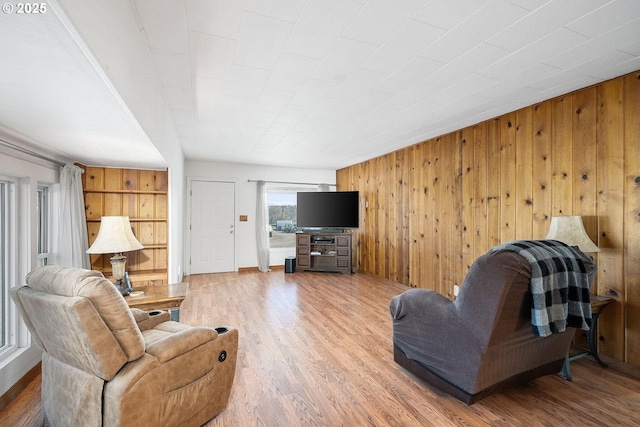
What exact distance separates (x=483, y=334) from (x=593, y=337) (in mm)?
1557

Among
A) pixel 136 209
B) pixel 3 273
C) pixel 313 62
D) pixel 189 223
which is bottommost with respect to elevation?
pixel 3 273

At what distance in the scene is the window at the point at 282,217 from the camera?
672 cm

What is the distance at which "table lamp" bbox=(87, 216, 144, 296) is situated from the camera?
234cm

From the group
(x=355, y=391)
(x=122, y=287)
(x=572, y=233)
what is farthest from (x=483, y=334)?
(x=122, y=287)

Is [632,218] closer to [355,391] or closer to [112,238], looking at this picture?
[355,391]

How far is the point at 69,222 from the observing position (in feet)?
8.96

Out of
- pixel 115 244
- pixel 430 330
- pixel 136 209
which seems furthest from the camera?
pixel 136 209

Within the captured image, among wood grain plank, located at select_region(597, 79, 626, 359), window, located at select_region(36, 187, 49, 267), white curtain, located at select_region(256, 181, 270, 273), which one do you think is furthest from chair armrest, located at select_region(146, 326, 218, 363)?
white curtain, located at select_region(256, 181, 270, 273)

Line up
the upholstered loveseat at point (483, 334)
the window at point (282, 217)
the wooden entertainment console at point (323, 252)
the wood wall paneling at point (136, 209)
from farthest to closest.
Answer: the window at point (282, 217), the wooden entertainment console at point (323, 252), the wood wall paneling at point (136, 209), the upholstered loveseat at point (483, 334)

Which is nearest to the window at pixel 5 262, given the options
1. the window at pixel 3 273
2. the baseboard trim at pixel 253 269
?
the window at pixel 3 273

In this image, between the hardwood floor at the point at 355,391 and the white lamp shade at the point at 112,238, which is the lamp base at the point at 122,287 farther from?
the hardwood floor at the point at 355,391

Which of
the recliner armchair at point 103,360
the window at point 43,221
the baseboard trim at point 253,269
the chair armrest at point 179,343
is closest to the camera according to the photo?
the recliner armchair at point 103,360

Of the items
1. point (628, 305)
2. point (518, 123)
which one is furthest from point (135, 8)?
point (628, 305)

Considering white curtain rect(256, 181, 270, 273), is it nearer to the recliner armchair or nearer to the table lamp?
the table lamp
